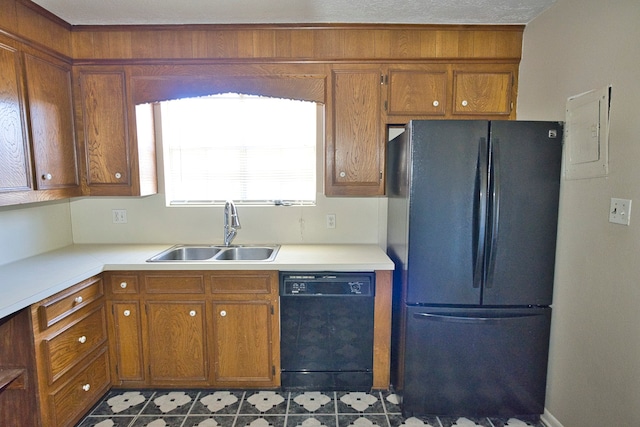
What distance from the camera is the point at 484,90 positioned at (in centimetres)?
229

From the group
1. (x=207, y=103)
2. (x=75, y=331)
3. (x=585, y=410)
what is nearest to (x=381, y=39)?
(x=207, y=103)

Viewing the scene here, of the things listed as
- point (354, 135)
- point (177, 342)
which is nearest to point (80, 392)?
point (177, 342)

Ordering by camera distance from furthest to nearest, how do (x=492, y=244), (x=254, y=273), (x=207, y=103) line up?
1. (x=207, y=103)
2. (x=254, y=273)
3. (x=492, y=244)

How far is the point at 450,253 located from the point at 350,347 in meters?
0.89

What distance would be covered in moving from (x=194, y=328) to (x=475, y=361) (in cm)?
172

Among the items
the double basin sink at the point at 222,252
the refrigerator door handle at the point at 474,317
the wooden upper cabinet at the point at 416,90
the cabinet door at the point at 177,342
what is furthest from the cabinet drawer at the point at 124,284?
the wooden upper cabinet at the point at 416,90

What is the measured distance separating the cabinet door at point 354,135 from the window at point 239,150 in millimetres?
388

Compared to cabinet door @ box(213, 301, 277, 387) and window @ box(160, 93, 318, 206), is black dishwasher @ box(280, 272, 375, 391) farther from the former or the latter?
window @ box(160, 93, 318, 206)

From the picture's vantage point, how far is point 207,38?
89.4 inches

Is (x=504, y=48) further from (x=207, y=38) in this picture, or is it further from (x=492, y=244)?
(x=207, y=38)

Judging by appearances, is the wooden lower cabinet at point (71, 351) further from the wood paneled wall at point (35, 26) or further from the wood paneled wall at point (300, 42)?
the wood paneled wall at point (300, 42)

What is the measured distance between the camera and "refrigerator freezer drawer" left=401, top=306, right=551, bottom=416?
1965 millimetres

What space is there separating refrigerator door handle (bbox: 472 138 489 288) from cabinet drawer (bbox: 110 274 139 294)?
2049 millimetres

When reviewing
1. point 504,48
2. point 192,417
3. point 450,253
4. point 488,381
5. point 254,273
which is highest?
point 504,48
